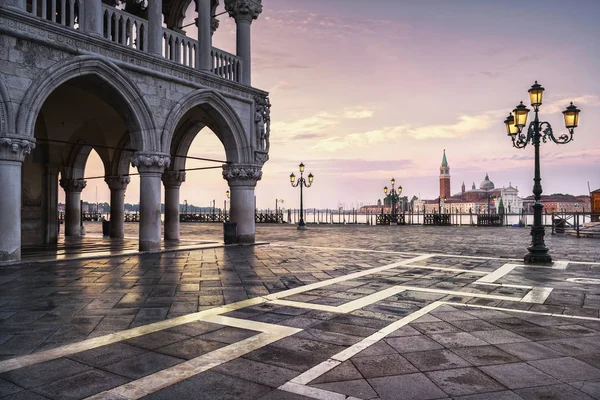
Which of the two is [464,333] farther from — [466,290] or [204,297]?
[204,297]

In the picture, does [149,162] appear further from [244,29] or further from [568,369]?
[568,369]

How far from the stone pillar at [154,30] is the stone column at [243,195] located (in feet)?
15.3

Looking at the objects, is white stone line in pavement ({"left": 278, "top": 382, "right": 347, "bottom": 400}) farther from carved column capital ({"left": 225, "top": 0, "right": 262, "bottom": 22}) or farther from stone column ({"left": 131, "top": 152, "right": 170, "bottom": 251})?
carved column capital ({"left": 225, "top": 0, "right": 262, "bottom": 22})

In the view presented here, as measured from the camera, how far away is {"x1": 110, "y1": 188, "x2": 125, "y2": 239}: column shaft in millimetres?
18812

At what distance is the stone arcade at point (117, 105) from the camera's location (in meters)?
9.53

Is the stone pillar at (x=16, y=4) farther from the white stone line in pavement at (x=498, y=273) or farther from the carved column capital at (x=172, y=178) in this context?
the white stone line in pavement at (x=498, y=273)

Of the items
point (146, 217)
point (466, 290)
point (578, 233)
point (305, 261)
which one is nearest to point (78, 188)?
point (146, 217)

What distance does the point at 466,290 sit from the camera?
6.82m

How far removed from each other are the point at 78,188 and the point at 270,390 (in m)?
19.1

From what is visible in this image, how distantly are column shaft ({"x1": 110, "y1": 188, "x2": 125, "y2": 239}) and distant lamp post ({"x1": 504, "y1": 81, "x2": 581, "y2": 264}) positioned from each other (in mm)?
15867

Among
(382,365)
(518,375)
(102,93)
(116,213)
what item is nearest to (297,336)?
(382,365)

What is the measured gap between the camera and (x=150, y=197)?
12484 millimetres

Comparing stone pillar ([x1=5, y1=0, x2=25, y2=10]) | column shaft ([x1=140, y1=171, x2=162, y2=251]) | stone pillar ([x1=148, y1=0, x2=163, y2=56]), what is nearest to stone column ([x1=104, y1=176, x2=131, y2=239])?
column shaft ([x1=140, y1=171, x2=162, y2=251])

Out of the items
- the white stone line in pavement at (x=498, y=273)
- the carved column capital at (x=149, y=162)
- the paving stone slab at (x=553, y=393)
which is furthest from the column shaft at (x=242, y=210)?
the paving stone slab at (x=553, y=393)
